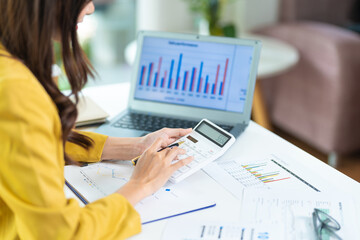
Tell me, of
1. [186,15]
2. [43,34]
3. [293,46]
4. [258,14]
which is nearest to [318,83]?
[293,46]

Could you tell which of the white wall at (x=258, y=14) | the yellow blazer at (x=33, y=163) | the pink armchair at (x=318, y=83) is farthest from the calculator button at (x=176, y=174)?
Answer: the white wall at (x=258, y=14)

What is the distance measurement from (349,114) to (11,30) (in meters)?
2.01

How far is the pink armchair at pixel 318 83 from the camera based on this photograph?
226 cm

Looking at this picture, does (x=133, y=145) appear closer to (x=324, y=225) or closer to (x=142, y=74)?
(x=142, y=74)

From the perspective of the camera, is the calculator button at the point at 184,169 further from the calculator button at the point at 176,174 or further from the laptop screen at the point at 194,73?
the laptop screen at the point at 194,73

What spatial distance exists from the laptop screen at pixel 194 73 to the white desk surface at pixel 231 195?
0.10 meters

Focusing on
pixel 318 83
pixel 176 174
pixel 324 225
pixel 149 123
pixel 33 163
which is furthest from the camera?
pixel 318 83

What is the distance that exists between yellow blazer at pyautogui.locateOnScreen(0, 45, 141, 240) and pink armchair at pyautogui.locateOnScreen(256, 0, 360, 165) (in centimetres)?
183

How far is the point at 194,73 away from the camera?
49.3 inches

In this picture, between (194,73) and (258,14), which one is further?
(258,14)

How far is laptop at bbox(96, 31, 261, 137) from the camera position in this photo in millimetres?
1204

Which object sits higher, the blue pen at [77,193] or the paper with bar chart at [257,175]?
the paper with bar chart at [257,175]

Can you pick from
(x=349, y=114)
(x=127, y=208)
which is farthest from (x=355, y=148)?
(x=127, y=208)

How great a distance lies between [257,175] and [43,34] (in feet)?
1.77
